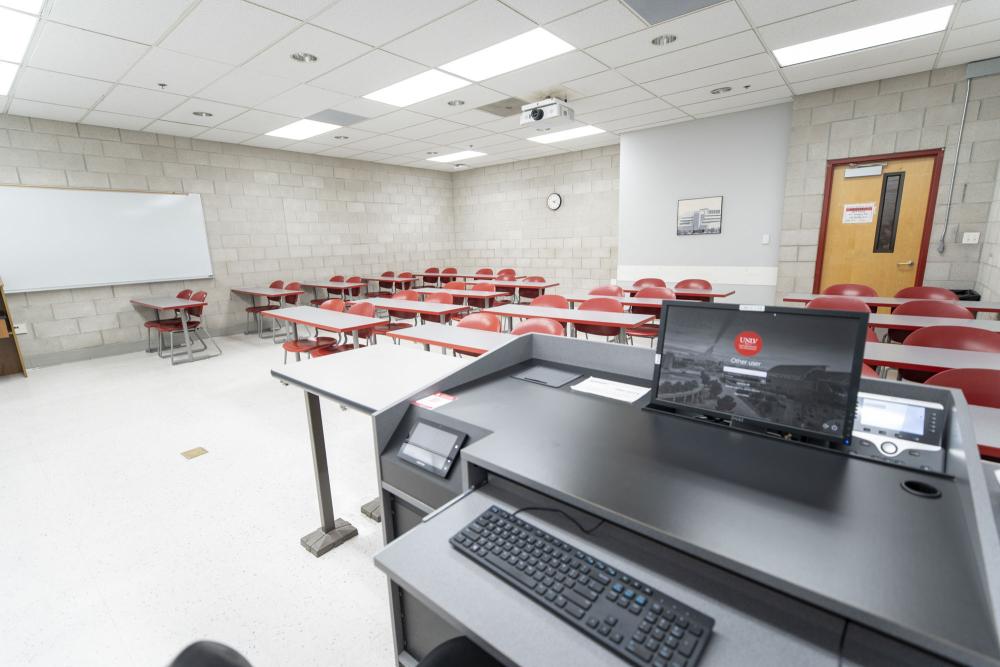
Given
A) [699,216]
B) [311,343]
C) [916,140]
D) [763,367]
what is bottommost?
[311,343]

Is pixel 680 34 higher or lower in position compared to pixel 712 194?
higher

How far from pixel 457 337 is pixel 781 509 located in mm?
2324

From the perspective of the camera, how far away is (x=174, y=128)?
224 inches

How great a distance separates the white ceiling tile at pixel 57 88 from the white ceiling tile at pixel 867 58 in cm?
667

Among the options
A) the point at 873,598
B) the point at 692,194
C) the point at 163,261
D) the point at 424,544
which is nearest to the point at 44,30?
the point at 163,261

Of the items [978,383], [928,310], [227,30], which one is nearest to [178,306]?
[227,30]

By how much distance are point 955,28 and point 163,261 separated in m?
8.98

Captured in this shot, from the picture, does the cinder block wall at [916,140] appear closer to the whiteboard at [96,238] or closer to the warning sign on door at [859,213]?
the warning sign on door at [859,213]

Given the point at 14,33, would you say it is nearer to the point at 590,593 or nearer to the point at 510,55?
the point at 510,55

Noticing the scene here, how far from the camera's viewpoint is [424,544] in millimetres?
930

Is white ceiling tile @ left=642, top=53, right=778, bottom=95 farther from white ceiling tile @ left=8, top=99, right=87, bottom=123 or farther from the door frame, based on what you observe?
white ceiling tile @ left=8, top=99, right=87, bottom=123

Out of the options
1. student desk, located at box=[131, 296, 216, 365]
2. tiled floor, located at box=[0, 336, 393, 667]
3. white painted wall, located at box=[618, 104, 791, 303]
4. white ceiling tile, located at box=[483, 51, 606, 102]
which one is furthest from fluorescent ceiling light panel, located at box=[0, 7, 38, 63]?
white painted wall, located at box=[618, 104, 791, 303]

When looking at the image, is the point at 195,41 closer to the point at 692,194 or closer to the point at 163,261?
the point at 163,261

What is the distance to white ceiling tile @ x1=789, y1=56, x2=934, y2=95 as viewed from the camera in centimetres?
429
